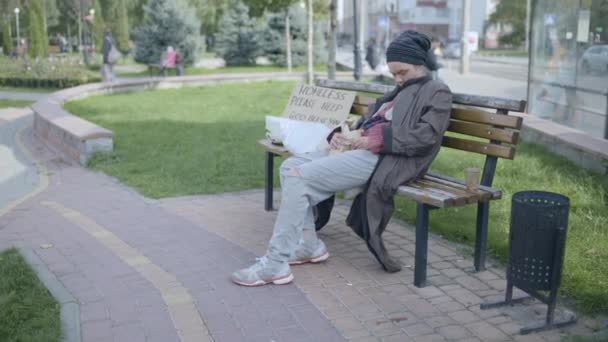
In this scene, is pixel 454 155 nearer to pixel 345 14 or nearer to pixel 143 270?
Answer: pixel 143 270

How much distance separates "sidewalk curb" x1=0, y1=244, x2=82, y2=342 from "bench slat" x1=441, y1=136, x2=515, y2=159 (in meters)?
2.55

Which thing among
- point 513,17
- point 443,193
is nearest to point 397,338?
point 443,193

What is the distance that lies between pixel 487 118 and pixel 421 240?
0.93 m

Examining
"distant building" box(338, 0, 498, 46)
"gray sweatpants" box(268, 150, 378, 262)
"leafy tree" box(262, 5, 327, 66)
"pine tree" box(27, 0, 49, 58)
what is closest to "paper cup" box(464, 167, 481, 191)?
"gray sweatpants" box(268, 150, 378, 262)

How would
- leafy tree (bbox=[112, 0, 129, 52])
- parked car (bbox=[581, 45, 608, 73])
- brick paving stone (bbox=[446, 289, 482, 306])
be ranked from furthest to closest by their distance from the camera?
leafy tree (bbox=[112, 0, 129, 52]), parked car (bbox=[581, 45, 608, 73]), brick paving stone (bbox=[446, 289, 482, 306])

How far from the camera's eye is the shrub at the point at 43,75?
69.5ft

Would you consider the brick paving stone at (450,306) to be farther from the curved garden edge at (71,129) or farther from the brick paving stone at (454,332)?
the curved garden edge at (71,129)

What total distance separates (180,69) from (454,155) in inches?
727

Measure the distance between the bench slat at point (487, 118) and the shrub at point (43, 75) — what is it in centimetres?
1822

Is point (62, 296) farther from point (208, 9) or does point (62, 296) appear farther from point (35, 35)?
point (208, 9)

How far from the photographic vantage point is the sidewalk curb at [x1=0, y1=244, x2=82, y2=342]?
3652mm

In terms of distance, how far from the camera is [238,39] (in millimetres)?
32531

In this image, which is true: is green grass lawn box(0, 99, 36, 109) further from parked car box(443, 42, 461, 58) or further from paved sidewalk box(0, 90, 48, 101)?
parked car box(443, 42, 461, 58)

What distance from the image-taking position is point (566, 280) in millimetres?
4250
